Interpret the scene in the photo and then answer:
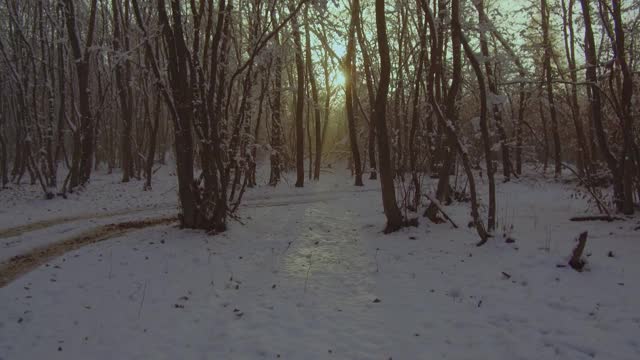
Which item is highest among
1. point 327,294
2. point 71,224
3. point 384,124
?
point 384,124

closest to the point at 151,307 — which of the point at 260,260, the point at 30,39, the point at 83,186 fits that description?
the point at 260,260

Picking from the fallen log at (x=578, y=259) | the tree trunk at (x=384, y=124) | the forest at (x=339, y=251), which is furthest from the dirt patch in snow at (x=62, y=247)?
the fallen log at (x=578, y=259)

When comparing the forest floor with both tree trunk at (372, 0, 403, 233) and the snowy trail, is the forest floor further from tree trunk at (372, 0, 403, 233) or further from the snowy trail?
tree trunk at (372, 0, 403, 233)

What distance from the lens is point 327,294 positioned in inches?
274

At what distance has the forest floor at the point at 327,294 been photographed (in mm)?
5293

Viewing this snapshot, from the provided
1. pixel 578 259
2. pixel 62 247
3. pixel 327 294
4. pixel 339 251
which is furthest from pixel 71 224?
pixel 578 259

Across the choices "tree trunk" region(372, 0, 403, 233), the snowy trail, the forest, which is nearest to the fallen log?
the forest

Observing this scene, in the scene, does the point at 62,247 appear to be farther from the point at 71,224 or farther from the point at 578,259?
the point at 578,259

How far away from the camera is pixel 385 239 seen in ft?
33.2

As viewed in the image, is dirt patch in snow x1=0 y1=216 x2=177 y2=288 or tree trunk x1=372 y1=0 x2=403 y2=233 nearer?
dirt patch in snow x1=0 y1=216 x2=177 y2=288

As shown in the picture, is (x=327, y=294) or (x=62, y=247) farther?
(x=62, y=247)

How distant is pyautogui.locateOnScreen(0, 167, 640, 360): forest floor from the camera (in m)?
5.29

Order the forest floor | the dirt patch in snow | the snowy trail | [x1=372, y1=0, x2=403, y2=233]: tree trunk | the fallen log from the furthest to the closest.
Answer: the snowy trail → [x1=372, y1=0, x2=403, y2=233]: tree trunk → the dirt patch in snow → the fallen log → the forest floor

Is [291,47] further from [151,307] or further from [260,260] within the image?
[151,307]
